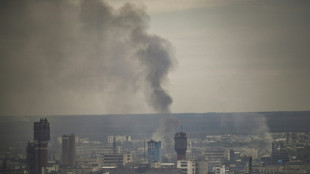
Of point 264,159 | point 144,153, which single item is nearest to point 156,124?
point 144,153

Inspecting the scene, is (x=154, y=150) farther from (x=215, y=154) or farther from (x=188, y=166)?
(x=215, y=154)

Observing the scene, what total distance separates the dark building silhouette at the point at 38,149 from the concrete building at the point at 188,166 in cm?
504

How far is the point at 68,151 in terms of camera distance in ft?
141

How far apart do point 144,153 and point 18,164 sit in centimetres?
1232

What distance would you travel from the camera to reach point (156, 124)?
4681cm

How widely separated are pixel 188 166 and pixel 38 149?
5669 millimetres

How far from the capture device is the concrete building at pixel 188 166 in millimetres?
37906

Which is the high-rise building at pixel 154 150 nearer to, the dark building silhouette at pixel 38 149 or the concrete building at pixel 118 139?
the dark building silhouette at pixel 38 149

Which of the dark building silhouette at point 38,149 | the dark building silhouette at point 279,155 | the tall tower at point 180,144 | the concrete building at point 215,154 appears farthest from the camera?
the concrete building at point 215,154

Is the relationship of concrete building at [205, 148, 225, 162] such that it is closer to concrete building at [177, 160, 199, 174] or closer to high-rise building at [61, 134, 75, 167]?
concrete building at [177, 160, 199, 174]

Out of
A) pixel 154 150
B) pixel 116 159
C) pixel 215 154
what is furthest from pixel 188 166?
pixel 215 154

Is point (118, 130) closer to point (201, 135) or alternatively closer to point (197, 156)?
point (201, 135)

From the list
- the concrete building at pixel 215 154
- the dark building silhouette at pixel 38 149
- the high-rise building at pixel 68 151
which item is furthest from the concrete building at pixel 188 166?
the dark building silhouette at pixel 38 149

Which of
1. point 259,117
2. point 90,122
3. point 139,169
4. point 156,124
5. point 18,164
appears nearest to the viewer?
point 18,164
